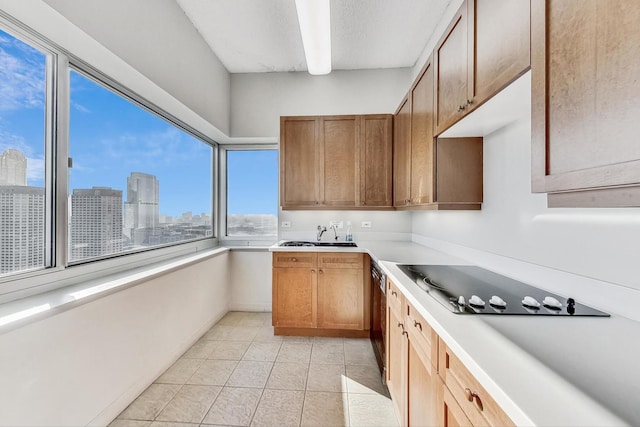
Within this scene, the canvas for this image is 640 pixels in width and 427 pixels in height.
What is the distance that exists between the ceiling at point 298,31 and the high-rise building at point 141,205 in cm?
153

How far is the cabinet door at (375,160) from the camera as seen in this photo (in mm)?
2979

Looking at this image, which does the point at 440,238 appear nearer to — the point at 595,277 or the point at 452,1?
the point at 595,277

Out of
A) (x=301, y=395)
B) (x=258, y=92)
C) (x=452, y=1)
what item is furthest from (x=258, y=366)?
(x=452, y=1)

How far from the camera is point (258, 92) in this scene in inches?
133

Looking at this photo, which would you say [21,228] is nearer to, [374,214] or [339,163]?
[339,163]

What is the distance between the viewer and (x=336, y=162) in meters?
3.03

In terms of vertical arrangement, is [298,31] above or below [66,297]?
above

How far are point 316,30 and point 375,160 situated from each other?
1405mm

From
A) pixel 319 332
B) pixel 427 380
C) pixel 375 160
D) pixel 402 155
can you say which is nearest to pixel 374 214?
pixel 375 160

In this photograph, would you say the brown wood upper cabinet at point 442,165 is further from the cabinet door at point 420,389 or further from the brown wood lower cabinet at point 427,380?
the cabinet door at point 420,389

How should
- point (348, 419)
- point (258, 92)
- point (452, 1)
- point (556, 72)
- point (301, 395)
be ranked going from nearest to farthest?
point (556, 72), point (348, 419), point (301, 395), point (452, 1), point (258, 92)

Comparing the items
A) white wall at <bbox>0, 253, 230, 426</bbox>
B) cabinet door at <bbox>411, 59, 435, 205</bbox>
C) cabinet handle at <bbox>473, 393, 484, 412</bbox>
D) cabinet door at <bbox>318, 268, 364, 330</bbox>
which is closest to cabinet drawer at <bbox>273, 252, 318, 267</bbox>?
cabinet door at <bbox>318, 268, 364, 330</bbox>

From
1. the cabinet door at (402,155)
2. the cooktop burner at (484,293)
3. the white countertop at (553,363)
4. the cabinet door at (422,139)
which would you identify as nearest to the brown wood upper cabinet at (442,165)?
the cabinet door at (422,139)

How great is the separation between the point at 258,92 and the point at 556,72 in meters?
3.20
